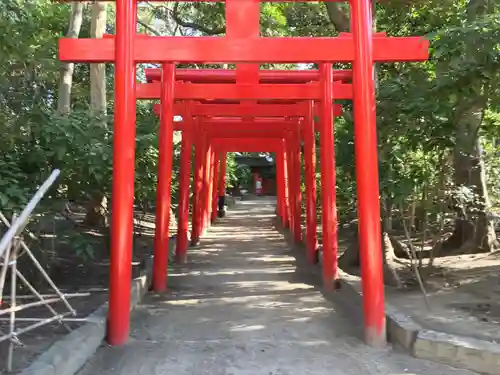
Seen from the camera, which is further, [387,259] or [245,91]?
[387,259]

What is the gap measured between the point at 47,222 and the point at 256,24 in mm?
3197

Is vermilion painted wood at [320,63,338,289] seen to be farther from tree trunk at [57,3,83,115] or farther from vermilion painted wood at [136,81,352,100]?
tree trunk at [57,3,83,115]

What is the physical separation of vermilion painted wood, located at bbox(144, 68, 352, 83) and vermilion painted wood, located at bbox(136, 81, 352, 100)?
0.63 feet

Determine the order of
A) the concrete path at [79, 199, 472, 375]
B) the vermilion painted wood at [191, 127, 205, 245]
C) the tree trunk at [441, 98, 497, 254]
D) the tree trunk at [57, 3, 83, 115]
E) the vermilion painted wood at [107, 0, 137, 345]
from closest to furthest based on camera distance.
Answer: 1. the concrete path at [79, 199, 472, 375]
2. the vermilion painted wood at [107, 0, 137, 345]
3. the tree trunk at [441, 98, 497, 254]
4. the tree trunk at [57, 3, 83, 115]
5. the vermilion painted wood at [191, 127, 205, 245]

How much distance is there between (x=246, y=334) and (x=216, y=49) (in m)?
2.73

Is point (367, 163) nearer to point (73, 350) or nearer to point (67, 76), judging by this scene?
point (73, 350)

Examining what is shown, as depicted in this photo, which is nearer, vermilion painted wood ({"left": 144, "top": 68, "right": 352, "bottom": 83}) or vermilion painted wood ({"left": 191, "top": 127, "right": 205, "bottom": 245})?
vermilion painted wood ({"left": 144, "top": 68, "right": 352, "bottom": 83})

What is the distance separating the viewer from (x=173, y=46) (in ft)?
16.9

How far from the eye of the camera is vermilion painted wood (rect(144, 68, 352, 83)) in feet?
27.1

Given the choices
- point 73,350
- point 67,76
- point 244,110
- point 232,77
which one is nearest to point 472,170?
point 232,77

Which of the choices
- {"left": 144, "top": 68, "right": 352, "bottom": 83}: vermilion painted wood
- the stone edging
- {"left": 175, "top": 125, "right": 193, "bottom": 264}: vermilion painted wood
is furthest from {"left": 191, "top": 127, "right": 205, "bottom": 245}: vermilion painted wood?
the stone edging

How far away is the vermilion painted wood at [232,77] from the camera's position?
8.27m

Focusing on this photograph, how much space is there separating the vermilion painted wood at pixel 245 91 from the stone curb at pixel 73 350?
3338 mm

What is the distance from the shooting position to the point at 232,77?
8.16m
